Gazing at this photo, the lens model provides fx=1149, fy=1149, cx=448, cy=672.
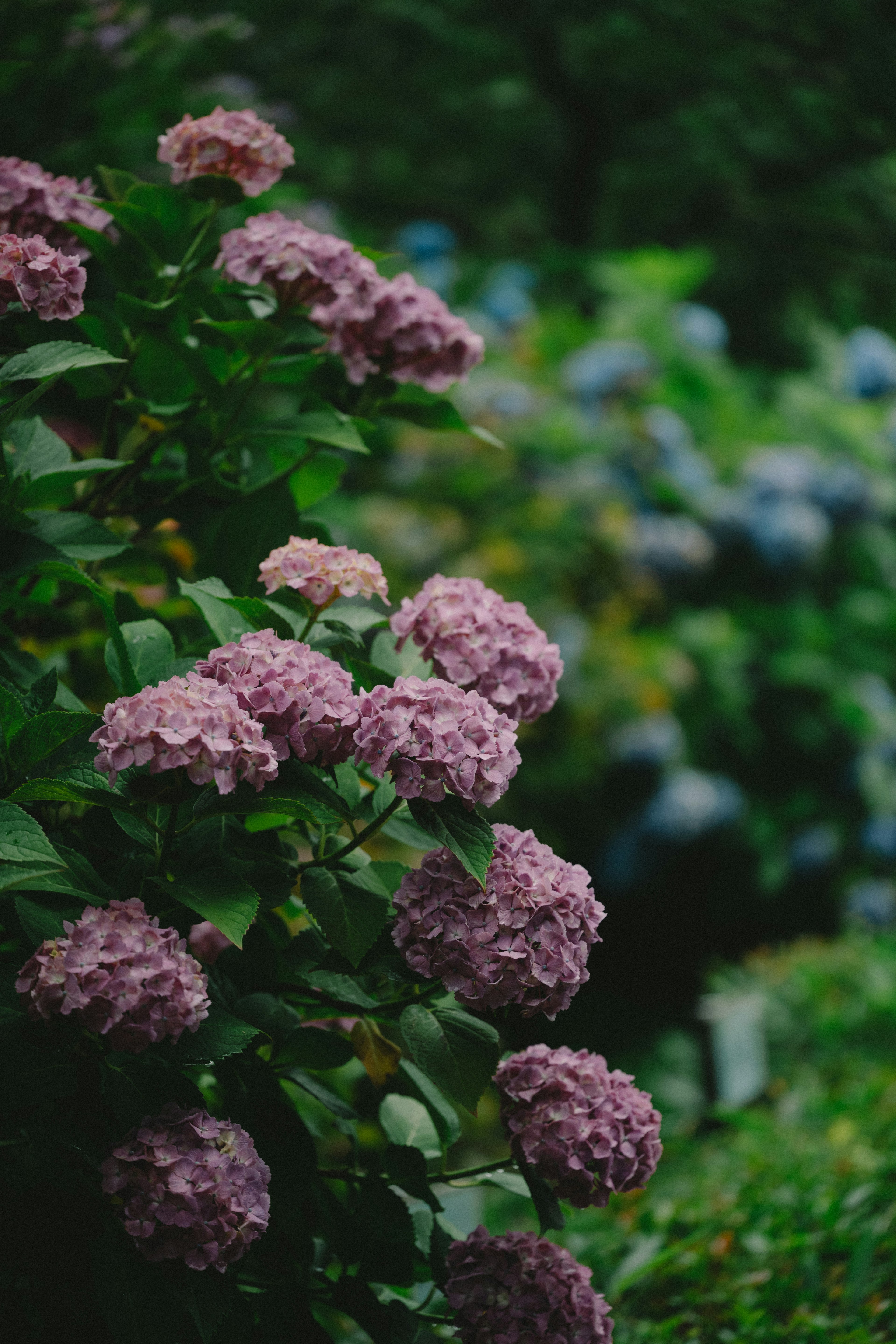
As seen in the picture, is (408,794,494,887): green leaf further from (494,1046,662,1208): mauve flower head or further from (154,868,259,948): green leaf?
(494,1046,662,1208): mauve flower head

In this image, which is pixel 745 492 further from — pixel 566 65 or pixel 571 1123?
pixel 571 1123

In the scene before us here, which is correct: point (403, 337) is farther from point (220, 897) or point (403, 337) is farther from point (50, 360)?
point (220, 897)

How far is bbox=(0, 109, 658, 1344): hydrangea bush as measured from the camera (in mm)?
749

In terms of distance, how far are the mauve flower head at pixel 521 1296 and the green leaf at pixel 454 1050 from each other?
0.23 metres

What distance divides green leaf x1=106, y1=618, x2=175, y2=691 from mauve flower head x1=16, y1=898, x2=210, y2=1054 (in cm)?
20

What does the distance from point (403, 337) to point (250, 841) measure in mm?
498

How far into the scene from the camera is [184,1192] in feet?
2.41

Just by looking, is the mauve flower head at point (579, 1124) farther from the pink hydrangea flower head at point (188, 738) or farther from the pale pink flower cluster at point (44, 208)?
the pale pink flower cluster at point (44, 208)

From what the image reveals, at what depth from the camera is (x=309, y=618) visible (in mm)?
920

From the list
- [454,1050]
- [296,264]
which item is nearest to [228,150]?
[296,264]

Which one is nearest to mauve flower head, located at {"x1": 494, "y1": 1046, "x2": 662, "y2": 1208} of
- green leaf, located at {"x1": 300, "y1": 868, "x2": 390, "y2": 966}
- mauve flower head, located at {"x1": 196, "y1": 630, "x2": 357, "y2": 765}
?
green leaf, located at {"x1": 300, "y1": 868, "x2": 390, "y2": 966}

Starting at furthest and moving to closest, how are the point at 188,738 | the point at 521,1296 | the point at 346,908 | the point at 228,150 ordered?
1. the point at 228,150
2. the point at 521,1296
3. the point at 346,908
4. the point at 188,738

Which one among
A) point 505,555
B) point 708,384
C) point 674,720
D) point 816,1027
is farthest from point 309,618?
point 708,384

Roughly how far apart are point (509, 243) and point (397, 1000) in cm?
601
